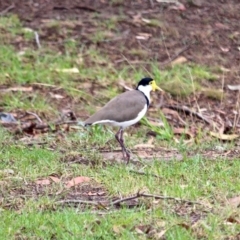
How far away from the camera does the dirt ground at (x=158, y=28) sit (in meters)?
13.0

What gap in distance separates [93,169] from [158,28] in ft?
19.2

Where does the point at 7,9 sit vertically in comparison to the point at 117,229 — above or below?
below

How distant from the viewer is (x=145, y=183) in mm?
7711

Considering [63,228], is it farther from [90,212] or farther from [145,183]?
[145,183]

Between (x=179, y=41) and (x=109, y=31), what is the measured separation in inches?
42.4

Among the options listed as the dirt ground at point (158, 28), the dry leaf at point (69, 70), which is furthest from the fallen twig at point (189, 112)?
the dry leaf at point (69, 70)

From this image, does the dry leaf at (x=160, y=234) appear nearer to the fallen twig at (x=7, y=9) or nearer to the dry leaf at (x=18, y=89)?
the dry leaf at (x=18, y=89)

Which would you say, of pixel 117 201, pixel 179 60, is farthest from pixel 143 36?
pixel 117 201

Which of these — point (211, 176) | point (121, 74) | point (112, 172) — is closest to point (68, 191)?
point (112, 172)

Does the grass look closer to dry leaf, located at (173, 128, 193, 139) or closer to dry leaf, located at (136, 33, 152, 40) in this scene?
dry leaf, located at (173, 128, 193, 139)

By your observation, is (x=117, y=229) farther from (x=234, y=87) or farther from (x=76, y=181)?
(x=234, y=87)

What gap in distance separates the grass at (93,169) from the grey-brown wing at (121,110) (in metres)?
0.39

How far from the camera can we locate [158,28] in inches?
544

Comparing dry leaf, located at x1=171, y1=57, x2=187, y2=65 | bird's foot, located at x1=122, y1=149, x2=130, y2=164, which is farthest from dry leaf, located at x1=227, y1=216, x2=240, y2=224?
dry leaf, located at x1=171, y1=57, x2=187, y2=65
